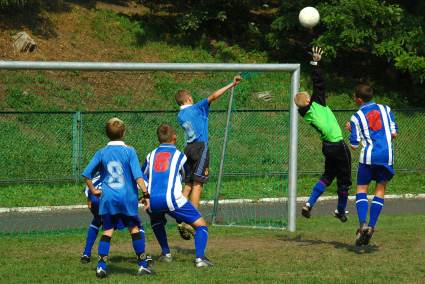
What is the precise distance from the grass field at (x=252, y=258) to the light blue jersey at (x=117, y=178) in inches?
28.2

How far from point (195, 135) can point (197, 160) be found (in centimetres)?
33

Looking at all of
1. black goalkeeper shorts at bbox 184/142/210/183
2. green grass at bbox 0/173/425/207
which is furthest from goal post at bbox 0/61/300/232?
green grass at bbox 0/173/425/207

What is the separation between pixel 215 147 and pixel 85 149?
13.4 feet

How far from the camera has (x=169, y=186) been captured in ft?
28.9

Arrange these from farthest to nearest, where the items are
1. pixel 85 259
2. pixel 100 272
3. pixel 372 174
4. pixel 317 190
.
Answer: pixel 317 190, pixel 372 174, pixel 85 259, pixel 100 272

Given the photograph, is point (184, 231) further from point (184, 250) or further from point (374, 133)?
point (374, 133)

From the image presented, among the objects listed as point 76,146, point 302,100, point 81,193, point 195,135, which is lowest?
point 81,193

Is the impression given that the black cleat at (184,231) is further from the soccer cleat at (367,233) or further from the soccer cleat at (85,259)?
the soccer cleat at (367,233)

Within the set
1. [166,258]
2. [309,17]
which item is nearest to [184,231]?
[166,258]

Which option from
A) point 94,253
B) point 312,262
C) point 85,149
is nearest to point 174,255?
point 94,253

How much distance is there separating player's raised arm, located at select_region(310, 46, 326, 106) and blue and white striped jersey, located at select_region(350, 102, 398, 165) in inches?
35.3

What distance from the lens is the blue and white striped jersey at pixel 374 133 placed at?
9.99 m

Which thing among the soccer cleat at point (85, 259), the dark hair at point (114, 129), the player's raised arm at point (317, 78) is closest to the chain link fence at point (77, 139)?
the player's raised arm at point (317, 78)

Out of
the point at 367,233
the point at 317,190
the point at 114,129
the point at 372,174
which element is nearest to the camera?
the point at 114,129
